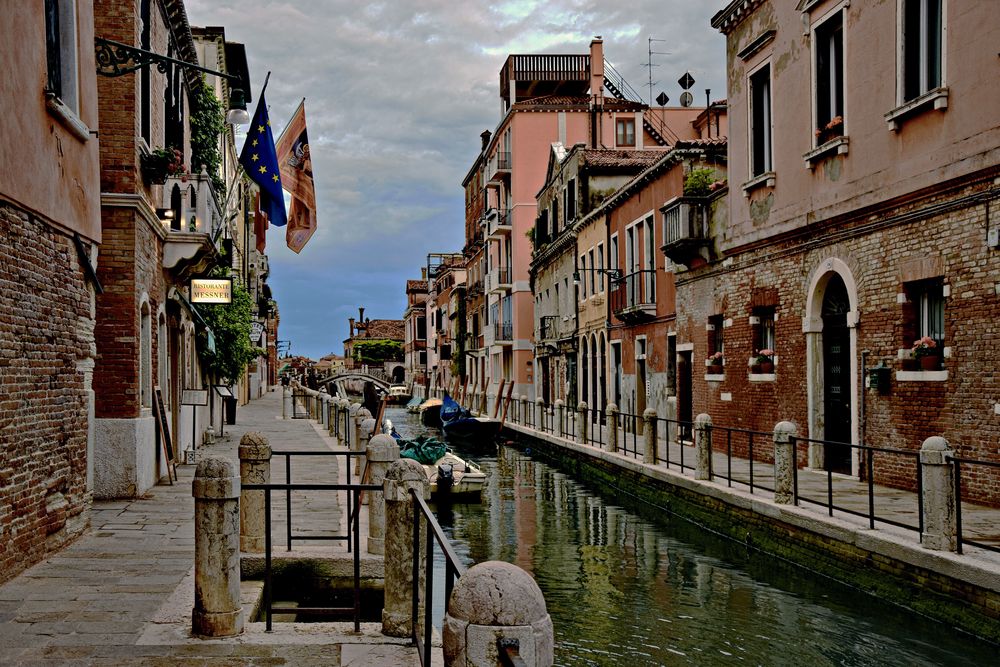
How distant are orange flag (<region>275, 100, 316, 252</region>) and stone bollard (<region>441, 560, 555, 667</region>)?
14.6 meters

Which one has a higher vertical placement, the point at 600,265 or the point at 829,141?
the point at 829,141

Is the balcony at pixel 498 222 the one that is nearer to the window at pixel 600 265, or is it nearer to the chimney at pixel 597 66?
the chimney at pixel 597 66

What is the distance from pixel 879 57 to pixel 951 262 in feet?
10.1

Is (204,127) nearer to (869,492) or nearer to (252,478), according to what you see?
(252,478)

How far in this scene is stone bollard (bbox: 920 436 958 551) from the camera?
793 cm

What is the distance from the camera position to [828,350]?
47.2ft

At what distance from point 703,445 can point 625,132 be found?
2728 centimetres

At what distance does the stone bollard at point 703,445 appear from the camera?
13.5 metres

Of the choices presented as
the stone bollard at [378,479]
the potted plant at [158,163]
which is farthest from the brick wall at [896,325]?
the potted plant at [158,163]

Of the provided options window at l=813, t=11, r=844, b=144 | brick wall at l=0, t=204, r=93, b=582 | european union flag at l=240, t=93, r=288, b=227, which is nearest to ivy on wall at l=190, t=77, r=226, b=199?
european union flag at l=240, t=93, r=288, b=227

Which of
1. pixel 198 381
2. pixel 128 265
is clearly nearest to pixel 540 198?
pixel 198 381

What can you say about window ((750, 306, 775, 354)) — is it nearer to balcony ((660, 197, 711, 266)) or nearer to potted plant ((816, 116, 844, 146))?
balcony ((660, 197, 711, 266))

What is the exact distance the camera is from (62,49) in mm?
8477

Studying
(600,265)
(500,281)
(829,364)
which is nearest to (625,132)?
(500,281)
